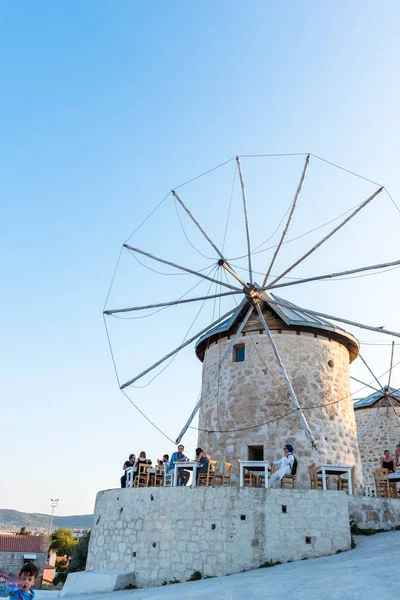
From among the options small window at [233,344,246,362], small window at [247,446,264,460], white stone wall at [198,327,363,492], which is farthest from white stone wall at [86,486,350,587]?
small window at [233,344,246,362]

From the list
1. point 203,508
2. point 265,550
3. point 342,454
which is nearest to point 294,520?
point 265,550

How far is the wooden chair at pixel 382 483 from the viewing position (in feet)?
36.5

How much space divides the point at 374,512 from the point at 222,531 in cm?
343

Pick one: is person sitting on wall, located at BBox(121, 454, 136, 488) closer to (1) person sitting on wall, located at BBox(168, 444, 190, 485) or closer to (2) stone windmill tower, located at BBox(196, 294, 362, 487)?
(1) person sitting on wall, located at BBox(168, 444, 190, 485)

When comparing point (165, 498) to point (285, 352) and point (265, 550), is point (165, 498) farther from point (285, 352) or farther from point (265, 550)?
point (285, 352)

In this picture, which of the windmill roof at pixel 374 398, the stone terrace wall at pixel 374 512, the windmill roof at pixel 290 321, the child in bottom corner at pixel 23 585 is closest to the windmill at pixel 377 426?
the windmill roof at pixel 374 398

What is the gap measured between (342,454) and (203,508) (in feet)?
17.8

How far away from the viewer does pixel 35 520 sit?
420 ft

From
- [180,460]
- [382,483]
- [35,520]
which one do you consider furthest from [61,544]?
[35,520]

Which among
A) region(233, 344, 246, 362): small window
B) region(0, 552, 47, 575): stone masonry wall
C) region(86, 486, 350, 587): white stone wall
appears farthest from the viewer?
region(0, 552, 47, 575): stone masonry wall

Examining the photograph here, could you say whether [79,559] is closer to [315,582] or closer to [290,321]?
[290,321]

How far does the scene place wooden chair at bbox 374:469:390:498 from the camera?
36.5ft

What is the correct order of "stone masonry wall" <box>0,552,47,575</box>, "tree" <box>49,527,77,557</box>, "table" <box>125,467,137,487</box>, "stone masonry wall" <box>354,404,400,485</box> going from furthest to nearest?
"tree" <box>49,527,77,557</box>
"stone masonry wall" <box>0,552,47,575</box>
"stone masonry wall" <box>354,404,400,485</box>
"table" <box>125,467,137,487</box>

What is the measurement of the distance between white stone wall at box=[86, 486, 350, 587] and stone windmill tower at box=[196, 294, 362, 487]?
3239 mm
